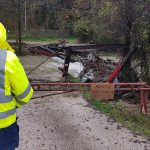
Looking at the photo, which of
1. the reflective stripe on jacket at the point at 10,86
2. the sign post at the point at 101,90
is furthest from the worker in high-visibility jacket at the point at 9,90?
the sign post at the point at 101,90

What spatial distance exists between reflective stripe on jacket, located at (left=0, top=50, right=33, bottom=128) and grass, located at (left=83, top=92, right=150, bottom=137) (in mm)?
3427

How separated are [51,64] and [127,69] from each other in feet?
20.5

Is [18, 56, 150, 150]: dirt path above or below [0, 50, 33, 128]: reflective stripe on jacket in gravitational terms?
below

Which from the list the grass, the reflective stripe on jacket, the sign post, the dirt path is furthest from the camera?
the sign post

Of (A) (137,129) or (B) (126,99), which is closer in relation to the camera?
(A) (137,129)

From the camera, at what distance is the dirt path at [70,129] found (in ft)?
18.4

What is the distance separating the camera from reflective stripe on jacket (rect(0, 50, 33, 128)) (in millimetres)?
3137

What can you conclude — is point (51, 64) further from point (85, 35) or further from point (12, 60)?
point (12, 60)

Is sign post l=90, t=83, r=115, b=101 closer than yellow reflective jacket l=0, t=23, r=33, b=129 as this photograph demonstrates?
No

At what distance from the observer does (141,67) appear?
9461 millimetres

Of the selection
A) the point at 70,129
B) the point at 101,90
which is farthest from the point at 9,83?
the point at 101,90

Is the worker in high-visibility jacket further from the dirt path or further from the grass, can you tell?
the grass

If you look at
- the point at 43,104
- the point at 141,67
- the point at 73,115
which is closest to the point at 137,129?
the point at 73,115

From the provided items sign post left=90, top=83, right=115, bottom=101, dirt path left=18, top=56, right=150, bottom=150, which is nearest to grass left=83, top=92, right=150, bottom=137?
dirt path left=18, top=56, right=150, bottom=150
